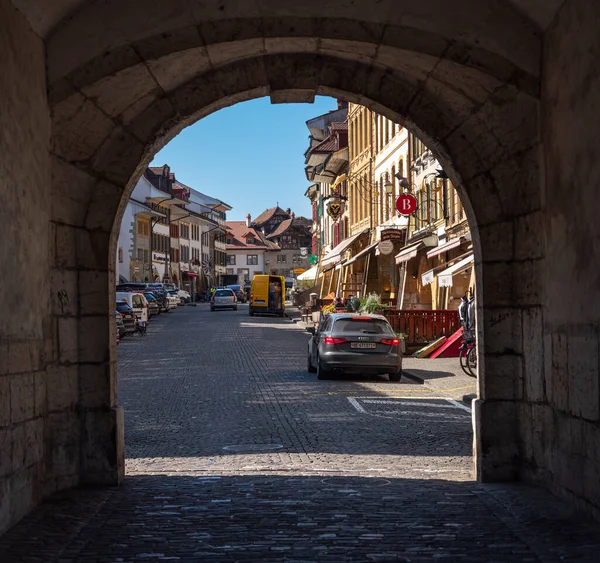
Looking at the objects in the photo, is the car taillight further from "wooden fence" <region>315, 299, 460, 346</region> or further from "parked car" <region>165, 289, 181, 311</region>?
"parked car" <region>165, 289, 181, 311</region>

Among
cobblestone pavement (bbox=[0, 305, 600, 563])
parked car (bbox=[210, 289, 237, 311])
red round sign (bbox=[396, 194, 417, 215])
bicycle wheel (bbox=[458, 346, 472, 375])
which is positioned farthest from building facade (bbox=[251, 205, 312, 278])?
cobblestone pavement (bbox=[0, 305, 600, 563])

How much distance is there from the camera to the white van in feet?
128

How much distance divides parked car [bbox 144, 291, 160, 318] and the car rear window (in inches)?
1434

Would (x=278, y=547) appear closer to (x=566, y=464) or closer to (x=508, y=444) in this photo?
(x=566, y=464)

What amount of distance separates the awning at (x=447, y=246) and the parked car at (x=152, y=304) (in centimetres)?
2663

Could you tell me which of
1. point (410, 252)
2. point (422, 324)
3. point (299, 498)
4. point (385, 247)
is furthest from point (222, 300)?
point (299, 498)

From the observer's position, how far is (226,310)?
7169cm

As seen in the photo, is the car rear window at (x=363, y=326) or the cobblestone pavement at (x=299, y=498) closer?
the cobblestone pavement at (x=299, y=498)

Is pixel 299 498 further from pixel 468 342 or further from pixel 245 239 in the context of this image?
pixel 245 239

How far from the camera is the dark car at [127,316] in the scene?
3625 centimetres

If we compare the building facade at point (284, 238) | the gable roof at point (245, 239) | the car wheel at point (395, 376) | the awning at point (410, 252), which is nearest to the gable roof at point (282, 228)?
the building facade at point (284, 238)

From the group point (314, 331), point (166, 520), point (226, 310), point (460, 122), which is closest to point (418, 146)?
point (314, 331)

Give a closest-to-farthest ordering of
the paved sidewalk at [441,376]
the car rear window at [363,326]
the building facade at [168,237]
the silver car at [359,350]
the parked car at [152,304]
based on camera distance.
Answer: the paved sidewalk at [441,376], the silver car at [359,350], the car rear window at [363,326], the parked car at [152,304], the building facade at [168,237]

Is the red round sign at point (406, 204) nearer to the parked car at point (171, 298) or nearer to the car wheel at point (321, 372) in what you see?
the car wheel at point (321, 372)
